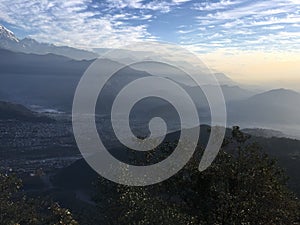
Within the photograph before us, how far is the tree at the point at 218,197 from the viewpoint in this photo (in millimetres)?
22359

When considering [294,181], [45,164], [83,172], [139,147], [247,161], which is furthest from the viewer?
[45,164]

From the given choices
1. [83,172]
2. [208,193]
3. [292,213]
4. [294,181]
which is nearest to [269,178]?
[292,213]

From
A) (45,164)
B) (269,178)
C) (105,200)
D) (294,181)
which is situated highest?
(269,178)

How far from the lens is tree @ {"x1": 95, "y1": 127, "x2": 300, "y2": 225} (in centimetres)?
2236

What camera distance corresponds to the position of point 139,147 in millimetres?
29422

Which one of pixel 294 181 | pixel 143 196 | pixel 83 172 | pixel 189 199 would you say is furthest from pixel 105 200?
pixel 83 172

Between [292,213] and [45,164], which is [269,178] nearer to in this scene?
[292,213]

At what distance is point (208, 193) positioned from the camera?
26.5m

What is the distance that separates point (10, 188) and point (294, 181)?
83339 mm

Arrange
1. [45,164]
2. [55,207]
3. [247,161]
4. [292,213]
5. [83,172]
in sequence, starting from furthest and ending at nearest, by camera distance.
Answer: [45,164] < [83,172] < [247,161] < [292,213] < [55,207]

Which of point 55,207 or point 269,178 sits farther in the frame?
point 269,178

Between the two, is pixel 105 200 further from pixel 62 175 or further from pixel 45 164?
pixel 45 164

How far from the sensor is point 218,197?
76.5 ft

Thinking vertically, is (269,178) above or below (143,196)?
above
